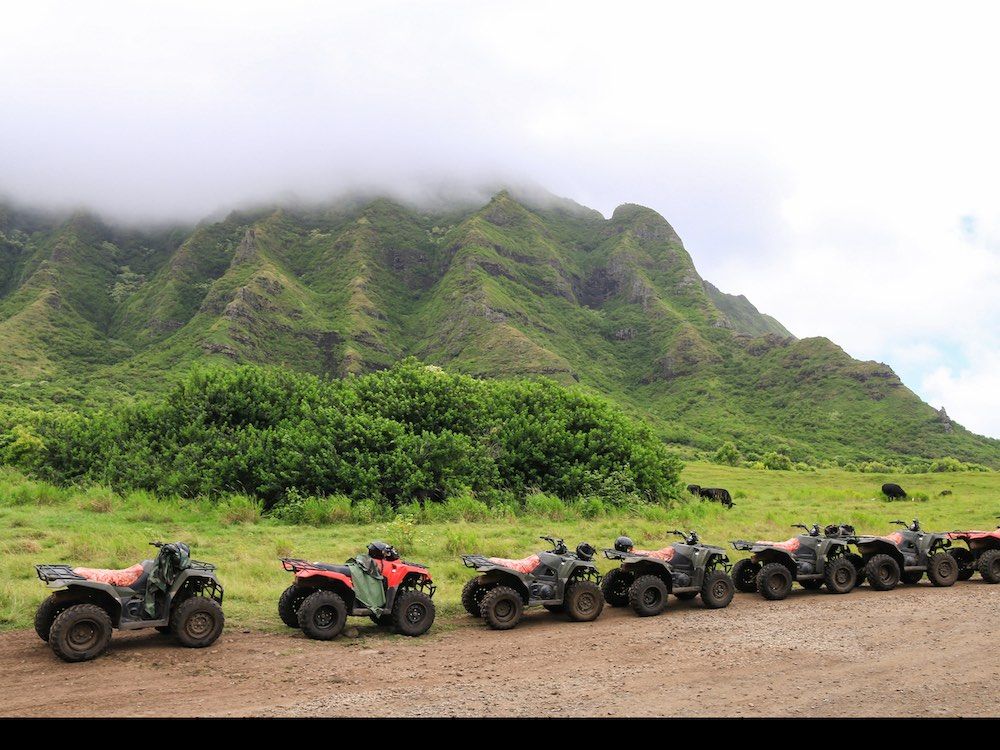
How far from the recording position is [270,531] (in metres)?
18.7

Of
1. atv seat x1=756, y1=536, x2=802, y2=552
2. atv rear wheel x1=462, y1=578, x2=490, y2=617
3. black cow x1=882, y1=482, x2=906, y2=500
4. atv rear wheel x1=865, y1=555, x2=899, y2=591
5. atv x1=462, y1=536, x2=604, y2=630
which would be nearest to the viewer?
atv x1=462, y1=536, x2=604, y2=630

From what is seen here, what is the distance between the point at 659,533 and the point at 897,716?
14.3m

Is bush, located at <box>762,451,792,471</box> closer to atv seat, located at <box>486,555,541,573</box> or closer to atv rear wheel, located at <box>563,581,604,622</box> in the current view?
atv rear wheel, located at <box>563,581,604,622</box>

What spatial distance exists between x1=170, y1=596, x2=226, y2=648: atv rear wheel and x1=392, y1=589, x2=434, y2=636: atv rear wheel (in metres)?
2.26

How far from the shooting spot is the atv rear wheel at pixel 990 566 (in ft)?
46.5

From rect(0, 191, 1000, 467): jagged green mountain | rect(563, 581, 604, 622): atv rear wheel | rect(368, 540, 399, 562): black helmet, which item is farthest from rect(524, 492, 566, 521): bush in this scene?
rect(0, 191, 1000, 467): jagged green mountain

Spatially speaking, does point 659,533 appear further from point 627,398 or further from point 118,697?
point 627,398

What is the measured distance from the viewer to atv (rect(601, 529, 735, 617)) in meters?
11.1

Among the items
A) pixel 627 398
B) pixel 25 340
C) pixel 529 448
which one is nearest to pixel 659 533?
pixel 529 448

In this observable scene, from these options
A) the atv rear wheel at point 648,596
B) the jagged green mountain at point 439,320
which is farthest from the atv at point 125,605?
the jagged green mountain at point 439,320

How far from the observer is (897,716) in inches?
242

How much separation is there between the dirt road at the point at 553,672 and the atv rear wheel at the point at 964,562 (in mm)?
5022

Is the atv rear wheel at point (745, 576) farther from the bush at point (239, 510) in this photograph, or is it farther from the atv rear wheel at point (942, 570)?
the bush at point (239, 510)

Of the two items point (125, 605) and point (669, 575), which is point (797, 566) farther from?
point (125, 605)
